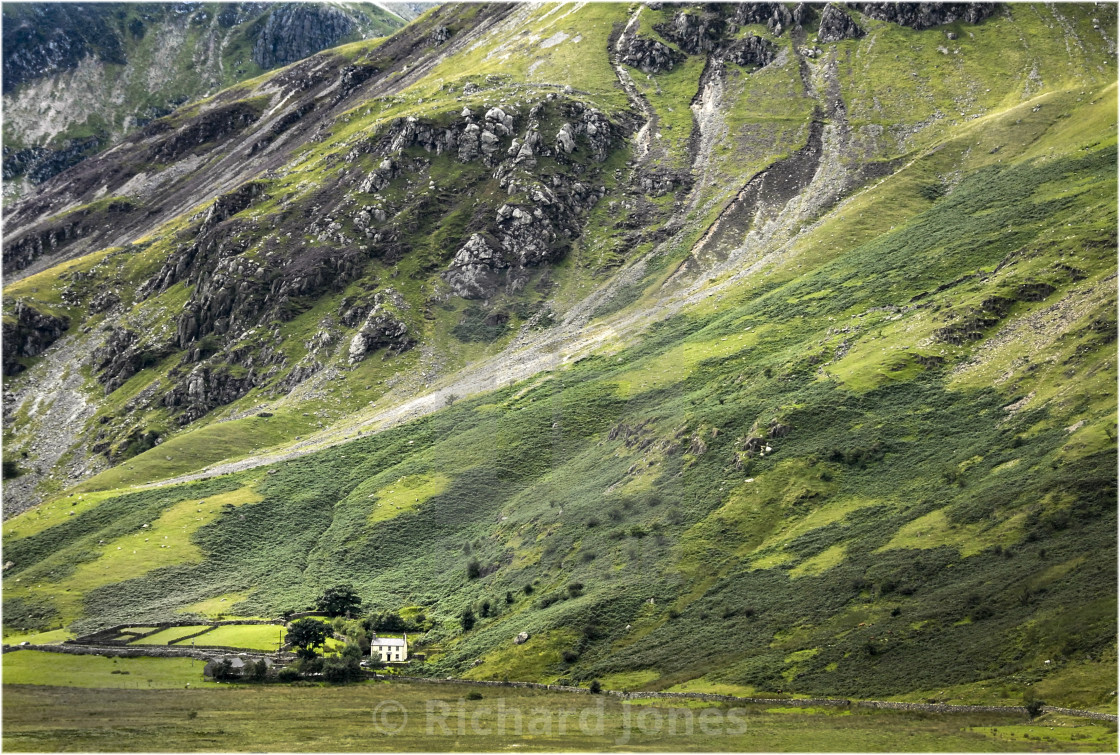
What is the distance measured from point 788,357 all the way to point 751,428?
77.7 ft

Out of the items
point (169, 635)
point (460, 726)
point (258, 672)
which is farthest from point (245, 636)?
point (460, 726)

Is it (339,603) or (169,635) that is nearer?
(169,635)

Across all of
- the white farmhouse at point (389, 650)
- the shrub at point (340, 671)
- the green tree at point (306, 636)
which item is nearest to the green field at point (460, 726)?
the shrub at point (340, 671)

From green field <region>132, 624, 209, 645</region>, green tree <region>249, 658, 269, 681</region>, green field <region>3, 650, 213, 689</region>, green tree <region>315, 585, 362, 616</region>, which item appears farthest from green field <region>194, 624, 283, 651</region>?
green tree <region>249, 658, 269, 681</region>

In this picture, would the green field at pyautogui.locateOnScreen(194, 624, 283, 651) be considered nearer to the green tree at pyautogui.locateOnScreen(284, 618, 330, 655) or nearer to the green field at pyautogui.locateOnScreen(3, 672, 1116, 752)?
the green tree at pyautogui.locateOnScreen(284, 618, 330, 655)

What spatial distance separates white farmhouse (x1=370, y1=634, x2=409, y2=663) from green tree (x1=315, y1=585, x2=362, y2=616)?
12811mm

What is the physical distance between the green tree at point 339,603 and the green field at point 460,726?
93.0 ft

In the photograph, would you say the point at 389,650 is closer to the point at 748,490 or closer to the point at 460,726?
the point at 460,726

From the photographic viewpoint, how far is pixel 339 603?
4734 inches

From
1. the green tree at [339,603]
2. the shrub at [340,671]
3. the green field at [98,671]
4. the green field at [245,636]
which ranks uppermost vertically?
the green tree at [339,603]

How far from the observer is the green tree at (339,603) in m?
120

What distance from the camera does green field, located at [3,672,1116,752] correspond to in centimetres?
7119

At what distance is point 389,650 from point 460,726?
95.5 ft

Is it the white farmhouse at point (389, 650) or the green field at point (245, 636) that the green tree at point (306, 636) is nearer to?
the green field at point (245, 636)
